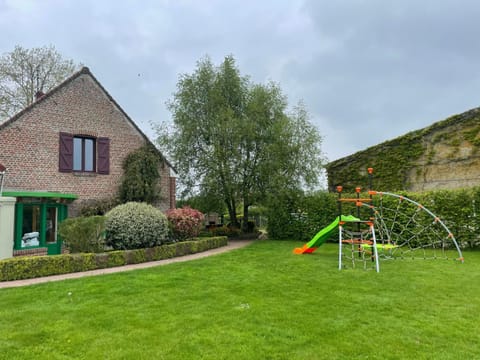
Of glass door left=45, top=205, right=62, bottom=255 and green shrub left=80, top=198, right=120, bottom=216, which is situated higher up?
green shrub left=80, top=198, right=120, bottom=216

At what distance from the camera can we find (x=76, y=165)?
13.2 meters

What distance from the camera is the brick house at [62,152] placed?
37.7 ft

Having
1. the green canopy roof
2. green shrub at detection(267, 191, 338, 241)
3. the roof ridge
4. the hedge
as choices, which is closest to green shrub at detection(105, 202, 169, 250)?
the green canopy roof

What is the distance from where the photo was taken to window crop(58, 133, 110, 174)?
12.7 m

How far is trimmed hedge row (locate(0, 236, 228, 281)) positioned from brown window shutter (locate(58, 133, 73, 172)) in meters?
5.16

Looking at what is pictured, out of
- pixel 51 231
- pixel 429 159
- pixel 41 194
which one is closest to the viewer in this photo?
pixel 41 194

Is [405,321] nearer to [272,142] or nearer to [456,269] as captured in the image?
[456,269]

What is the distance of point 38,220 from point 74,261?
4349 mm

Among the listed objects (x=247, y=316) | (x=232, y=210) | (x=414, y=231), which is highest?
(x=232, y=210)

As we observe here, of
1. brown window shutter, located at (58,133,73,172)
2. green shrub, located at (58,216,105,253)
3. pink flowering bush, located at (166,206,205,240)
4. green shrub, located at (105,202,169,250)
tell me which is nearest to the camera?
green shrub, located at (58,216,105,253)

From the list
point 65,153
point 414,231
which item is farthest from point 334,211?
point 65,153

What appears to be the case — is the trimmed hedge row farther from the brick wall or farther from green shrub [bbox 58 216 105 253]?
the brick wall

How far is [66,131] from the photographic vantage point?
1287 cm

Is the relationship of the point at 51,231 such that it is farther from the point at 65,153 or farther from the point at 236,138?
the point at 236,138
